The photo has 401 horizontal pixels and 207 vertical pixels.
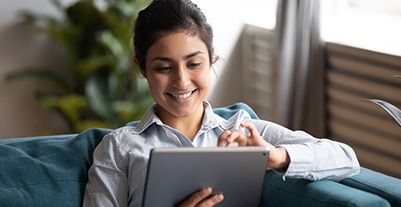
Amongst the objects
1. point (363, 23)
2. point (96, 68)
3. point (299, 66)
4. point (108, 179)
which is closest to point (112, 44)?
point (96, 68)

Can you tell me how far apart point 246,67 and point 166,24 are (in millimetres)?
2247

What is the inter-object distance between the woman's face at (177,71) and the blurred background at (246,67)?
119cm

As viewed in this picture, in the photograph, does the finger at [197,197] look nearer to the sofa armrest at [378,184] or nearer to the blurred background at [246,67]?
the sofa armrest at [378,184]

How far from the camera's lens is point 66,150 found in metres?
1.85

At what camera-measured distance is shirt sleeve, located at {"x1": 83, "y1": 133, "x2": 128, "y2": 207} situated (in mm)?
1701

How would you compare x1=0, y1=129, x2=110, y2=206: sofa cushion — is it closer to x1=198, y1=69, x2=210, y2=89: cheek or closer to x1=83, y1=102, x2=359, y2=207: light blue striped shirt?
x1=83, y1=102, x2=359, y2=207: light blue striped shirt

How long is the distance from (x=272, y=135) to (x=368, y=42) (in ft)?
4.36

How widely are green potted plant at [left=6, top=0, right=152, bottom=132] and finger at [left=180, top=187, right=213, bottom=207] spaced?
2.01m

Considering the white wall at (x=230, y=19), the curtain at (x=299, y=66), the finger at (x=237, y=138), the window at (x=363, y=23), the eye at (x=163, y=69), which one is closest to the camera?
the finger at (x=237, y=138)

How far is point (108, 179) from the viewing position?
172 centimetres

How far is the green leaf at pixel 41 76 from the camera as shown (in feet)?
12.1

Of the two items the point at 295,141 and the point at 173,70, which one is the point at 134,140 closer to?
the point at 173,70

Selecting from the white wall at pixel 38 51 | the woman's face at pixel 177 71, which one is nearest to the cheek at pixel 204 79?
the woman's face at pixel 177 71

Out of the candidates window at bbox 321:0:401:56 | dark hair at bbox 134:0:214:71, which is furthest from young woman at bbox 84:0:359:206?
window at bbox 321:0:401:56
